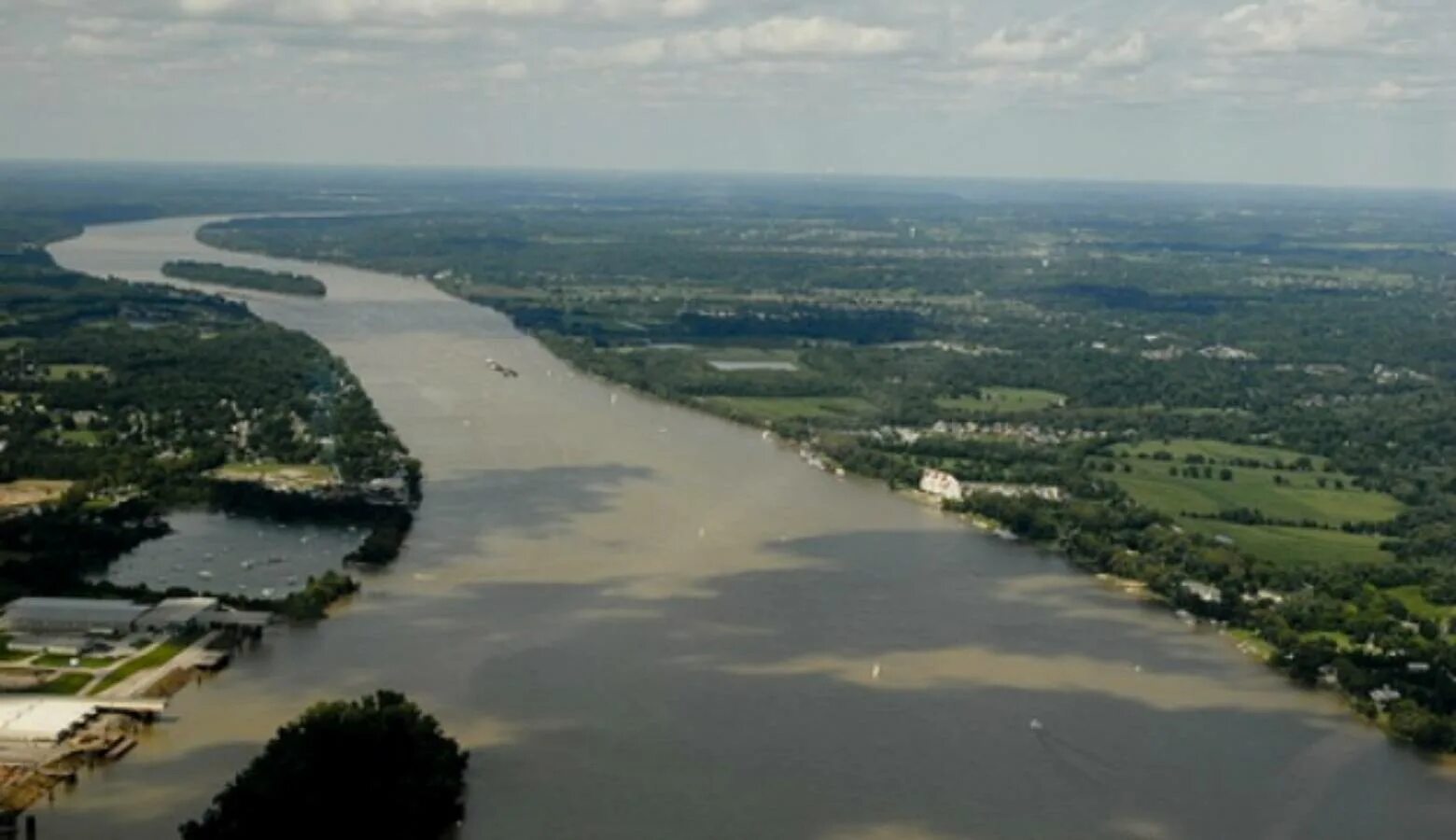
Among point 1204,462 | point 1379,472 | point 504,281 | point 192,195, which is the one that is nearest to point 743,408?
point 1204,462

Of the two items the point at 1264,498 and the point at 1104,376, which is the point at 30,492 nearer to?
the point at 1264,498

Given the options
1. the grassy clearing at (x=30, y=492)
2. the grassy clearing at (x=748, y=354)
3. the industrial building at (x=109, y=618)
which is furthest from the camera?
the grassy clearing at (x=748, y=354)

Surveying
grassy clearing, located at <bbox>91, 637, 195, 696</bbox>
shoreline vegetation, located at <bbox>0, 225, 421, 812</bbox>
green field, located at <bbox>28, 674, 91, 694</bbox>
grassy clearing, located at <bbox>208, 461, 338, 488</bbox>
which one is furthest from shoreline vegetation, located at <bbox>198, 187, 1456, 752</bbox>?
green field, located at <bbox>28, 674, 91, 694</bbox>

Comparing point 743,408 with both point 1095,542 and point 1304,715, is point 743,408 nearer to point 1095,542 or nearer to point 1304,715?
point 1095,542

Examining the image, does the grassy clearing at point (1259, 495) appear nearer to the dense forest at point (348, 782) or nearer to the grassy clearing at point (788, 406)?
the grassy clearing at point (788, 406)

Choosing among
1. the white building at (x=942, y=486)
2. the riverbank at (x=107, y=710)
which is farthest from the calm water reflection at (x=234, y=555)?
the white building at (x=942, y=486)

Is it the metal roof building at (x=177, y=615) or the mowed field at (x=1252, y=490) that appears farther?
the mowed field at (x=1252, y=490)
